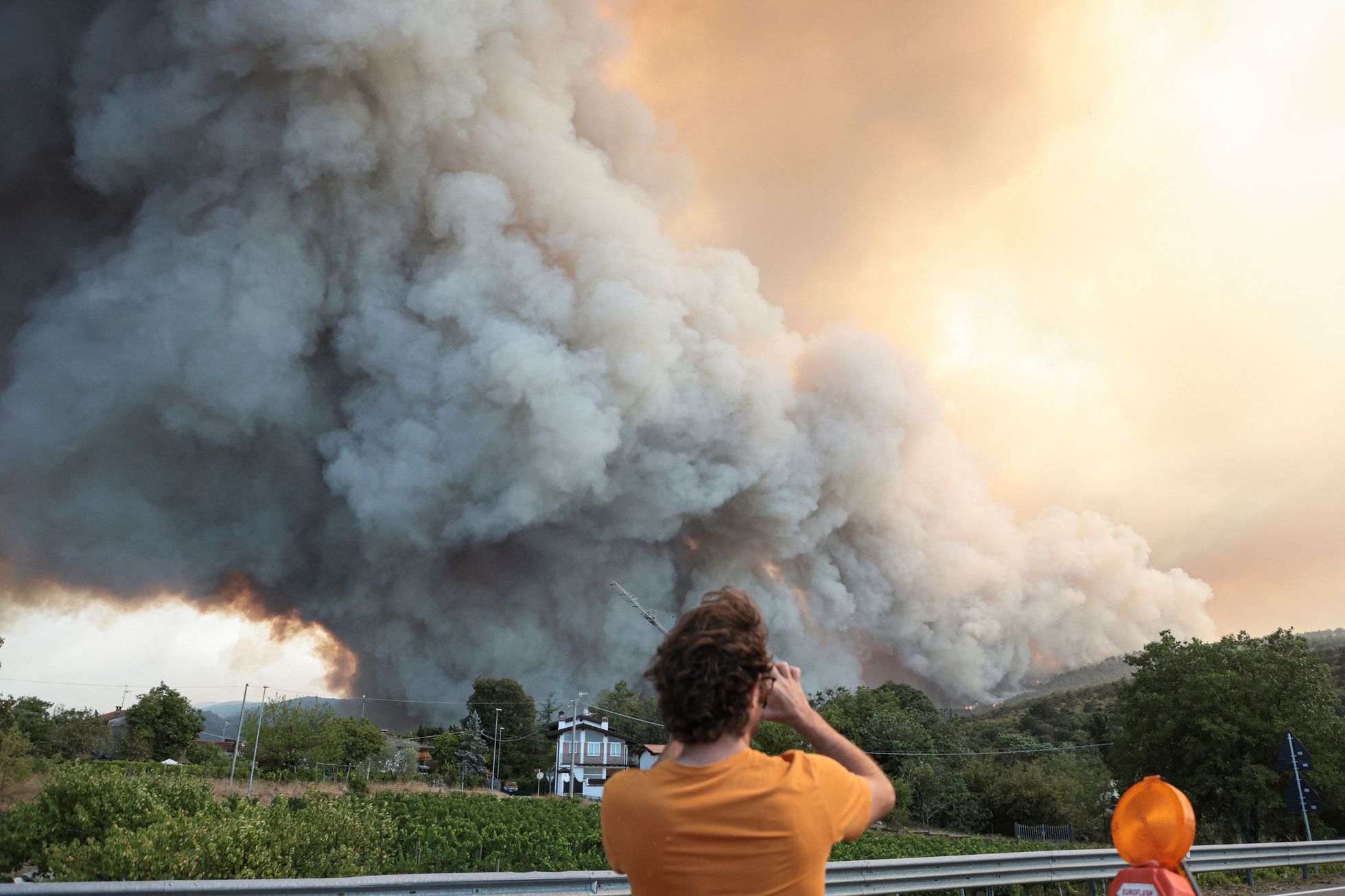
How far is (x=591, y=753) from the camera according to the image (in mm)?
63625

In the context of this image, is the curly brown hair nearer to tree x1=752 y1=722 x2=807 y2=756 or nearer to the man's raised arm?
the man's raised arm

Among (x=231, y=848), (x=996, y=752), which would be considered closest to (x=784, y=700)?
(x=231, y=848)

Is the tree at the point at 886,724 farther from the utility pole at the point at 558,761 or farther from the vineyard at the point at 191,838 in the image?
the vineyard at the point at 191,838

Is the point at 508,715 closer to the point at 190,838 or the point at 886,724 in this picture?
the point at 886,724

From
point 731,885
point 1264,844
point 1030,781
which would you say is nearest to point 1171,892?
point 731,885

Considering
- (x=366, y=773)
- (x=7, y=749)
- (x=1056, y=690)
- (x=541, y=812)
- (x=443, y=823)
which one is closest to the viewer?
(x=7, y=749)

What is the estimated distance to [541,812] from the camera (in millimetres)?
33125

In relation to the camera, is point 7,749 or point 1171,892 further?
point 7,749

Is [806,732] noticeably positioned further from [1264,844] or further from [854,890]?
[1264,844]

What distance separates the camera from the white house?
205 ft

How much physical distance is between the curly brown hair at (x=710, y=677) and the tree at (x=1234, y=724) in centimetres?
3103

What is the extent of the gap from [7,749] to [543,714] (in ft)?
233

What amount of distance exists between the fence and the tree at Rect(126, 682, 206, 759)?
180 ft

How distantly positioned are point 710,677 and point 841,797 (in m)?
0.42
